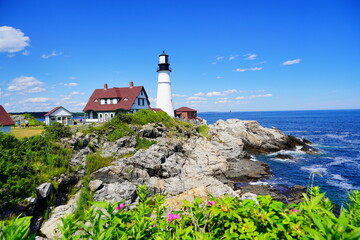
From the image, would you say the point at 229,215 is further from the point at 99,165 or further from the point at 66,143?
the point at 66,143

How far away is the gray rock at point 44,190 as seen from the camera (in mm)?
11398

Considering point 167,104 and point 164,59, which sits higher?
point 164,59

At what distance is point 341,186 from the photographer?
20.6 meters

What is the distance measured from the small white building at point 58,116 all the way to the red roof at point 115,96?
5.67 m

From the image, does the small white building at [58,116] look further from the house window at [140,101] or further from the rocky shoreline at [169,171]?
the rocky shoreline at [169,171]

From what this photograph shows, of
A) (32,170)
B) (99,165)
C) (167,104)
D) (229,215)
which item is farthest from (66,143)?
(167,104)

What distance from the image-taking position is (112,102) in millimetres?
39531

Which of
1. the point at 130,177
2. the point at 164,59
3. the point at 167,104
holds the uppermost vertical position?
the point at 164,59

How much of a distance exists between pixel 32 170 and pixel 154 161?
29.1ft

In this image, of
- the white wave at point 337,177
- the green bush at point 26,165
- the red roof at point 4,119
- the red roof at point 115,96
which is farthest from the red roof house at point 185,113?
the green bush at point 26,165

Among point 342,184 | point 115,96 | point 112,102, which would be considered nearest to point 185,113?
point 115,96

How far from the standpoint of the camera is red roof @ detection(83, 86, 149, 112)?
38312 millimetres

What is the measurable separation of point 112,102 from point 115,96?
132cm

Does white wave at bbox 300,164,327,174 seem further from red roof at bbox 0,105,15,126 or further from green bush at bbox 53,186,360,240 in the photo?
red roof at bbox 0,105,15,126
